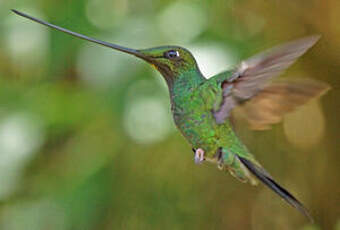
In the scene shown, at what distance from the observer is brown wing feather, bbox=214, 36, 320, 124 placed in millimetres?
988

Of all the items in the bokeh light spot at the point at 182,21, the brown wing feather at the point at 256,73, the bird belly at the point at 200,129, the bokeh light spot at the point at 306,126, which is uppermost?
the bokeh light spot at the point at 182,21

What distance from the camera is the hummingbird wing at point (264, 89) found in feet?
3.36

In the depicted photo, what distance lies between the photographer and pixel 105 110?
210 centimetres

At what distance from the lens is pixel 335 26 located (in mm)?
2451

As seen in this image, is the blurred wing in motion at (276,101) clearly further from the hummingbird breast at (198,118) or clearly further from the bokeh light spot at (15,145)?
the bokeh light spot at (15,145)

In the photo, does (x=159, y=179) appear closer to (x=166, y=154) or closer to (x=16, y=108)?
(x=166, y=154)

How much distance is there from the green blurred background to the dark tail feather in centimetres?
75

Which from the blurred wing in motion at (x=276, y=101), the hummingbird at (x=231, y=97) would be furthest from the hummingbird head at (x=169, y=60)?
the blurred wing in motion at (x=276, y=101)

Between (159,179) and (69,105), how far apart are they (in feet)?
1.44

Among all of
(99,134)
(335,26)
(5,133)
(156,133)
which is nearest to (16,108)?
(5,133)

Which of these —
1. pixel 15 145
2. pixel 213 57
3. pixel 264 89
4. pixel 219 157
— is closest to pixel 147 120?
pixel 213 57

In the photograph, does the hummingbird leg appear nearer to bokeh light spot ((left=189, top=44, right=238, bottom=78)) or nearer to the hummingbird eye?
the hummingbird eye

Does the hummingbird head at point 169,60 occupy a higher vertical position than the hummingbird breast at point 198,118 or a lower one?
higher

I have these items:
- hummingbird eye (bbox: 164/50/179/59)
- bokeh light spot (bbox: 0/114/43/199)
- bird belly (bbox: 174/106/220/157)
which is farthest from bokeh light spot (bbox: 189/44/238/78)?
hummingbird eye (bbox: 164/50/179/59)
